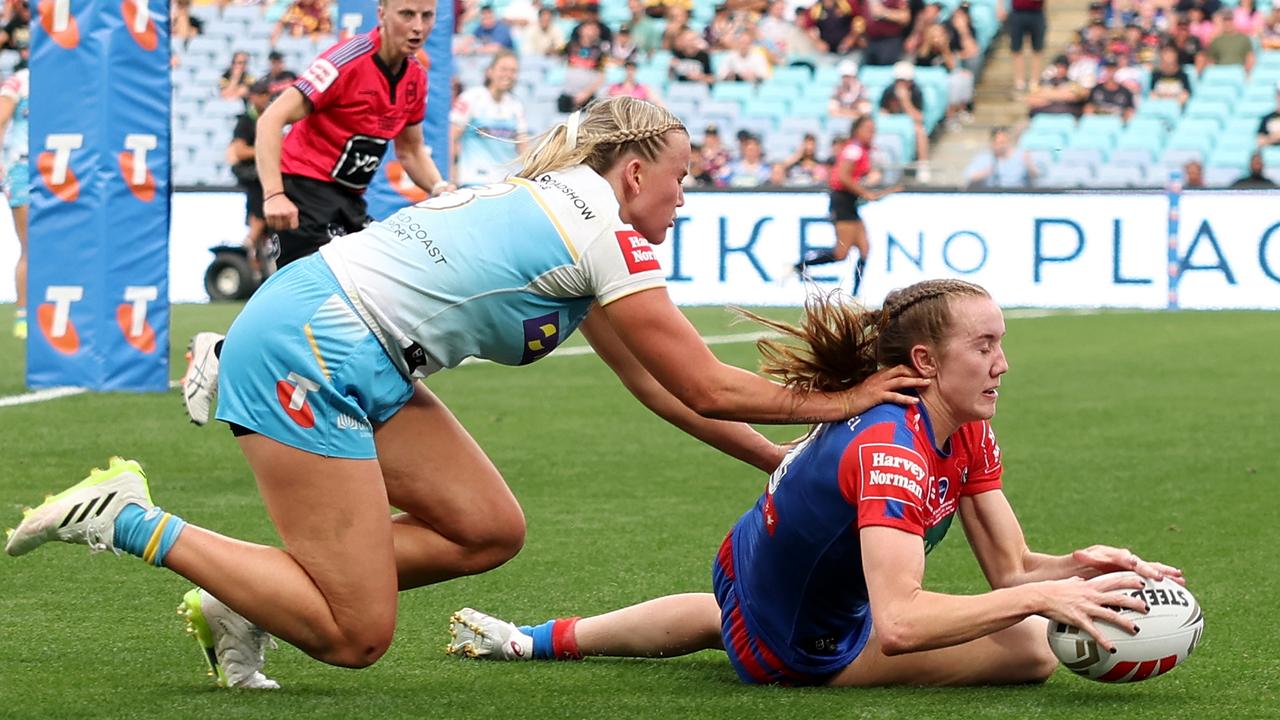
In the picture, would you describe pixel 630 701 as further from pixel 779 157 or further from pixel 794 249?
pixel 779 157

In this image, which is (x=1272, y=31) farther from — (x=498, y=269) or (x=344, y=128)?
(x=498, y=269)

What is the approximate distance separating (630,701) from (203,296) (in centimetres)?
1539

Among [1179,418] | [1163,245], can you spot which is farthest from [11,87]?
[1163,245]

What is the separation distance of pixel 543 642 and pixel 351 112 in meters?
4.36

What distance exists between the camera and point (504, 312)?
13.7 feet

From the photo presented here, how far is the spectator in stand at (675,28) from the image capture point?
78.2 feet

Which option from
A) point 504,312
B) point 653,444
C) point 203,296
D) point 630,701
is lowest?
point 203,296

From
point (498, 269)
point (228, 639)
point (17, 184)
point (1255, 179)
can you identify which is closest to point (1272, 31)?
point (1255, 179)

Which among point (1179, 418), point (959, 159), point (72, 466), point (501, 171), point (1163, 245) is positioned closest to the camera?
point (501, 171)

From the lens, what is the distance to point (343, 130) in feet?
28.8

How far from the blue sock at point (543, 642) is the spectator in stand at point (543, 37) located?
19.7 meters

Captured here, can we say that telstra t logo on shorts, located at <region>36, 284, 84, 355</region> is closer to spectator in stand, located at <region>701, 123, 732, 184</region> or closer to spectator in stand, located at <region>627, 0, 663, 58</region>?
spectator in stand, located at <region>701, 123, 732, 184</region>

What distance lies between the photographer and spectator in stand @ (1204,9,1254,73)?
2169 cm

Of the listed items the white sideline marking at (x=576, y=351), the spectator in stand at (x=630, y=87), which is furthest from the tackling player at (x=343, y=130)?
the spectator in stand at (x=630, y=87)
